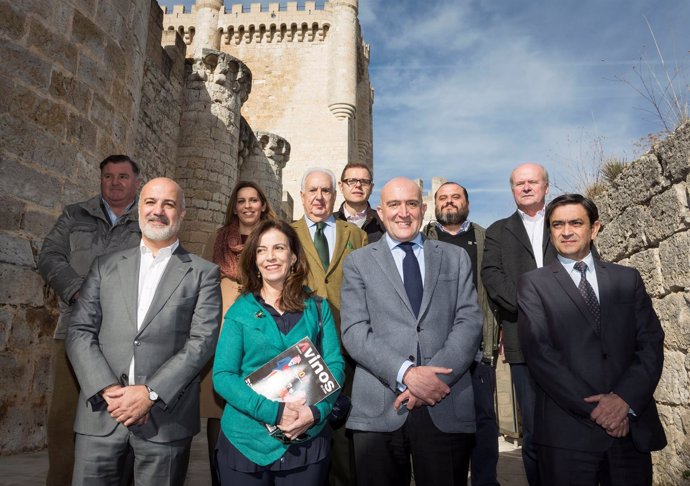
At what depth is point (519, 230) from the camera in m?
3.35

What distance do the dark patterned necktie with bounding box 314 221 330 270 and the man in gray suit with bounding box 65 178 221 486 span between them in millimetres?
747

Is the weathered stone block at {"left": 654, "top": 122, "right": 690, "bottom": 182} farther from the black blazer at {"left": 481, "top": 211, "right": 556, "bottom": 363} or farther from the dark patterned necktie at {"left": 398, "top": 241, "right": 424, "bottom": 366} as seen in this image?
the dark patterned necktie at {"left": 398, "top": 241, "right": 424, "bottom": 366}

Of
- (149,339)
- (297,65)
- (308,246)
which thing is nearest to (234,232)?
(308,246)

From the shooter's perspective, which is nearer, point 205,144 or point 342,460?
point 342,460

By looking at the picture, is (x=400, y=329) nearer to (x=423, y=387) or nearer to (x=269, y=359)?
(x=423, y=387)

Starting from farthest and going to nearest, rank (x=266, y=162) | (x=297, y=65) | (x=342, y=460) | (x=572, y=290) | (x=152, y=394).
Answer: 1. (x=297, y=65)
2. (x=266, y=162)
3. (x=342, y=460)
4. (x=572, y=290)
5. (x=152, y=394)

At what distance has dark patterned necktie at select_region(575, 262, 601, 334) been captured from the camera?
101 inches

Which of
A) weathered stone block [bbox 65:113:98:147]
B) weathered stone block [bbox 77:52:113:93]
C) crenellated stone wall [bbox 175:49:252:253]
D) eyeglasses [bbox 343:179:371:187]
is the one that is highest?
crenellated stone wall [bbox 175:49:252:253]

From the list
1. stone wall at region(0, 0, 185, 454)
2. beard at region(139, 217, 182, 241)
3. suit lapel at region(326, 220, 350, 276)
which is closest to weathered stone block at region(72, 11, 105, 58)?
stone wall at region(0, 0, 185, 454)

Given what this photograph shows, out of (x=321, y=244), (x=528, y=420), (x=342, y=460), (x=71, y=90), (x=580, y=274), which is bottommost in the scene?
(x=342, y=460)

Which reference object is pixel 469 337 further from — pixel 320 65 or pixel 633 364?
pixel 320 65

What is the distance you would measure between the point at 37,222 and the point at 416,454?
359 cm

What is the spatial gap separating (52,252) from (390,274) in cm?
208

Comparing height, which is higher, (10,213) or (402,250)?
(10,213)
